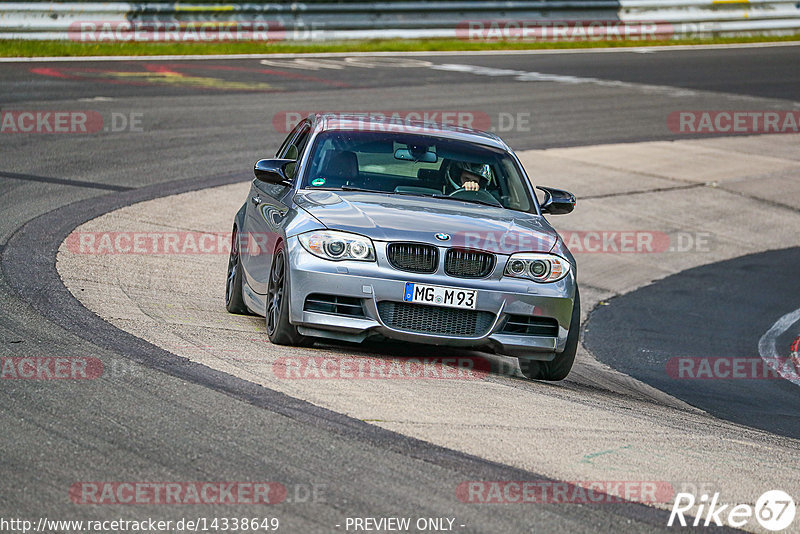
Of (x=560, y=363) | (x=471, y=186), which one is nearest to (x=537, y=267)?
(x=560, y=363)

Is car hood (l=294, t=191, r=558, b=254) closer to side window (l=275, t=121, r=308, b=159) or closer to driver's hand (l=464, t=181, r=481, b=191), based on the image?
driver's hand (l=464, t=181, r=481, b=191)

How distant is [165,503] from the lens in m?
4.75

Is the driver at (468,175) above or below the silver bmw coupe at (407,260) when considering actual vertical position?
above

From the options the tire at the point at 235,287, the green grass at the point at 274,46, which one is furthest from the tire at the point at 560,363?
the green grass at the point at 274,46

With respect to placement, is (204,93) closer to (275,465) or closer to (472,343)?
(472,343)

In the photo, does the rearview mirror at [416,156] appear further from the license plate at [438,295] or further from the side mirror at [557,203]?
the license plate at [438,295]

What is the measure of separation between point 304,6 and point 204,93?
27.6ft

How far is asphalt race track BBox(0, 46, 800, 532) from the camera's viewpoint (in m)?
5.11

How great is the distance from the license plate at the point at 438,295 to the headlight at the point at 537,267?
0.35 metres

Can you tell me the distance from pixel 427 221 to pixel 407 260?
1.28 ft

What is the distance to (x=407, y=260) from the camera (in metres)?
7.47

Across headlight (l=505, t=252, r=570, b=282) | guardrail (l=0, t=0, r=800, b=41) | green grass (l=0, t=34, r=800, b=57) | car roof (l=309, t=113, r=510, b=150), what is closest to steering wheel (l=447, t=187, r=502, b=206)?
car roof (l=309, t=113, r=510, b=150)

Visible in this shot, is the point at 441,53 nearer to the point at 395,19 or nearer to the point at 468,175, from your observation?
the point at 395,19

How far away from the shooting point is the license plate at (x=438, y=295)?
739 centimetres
